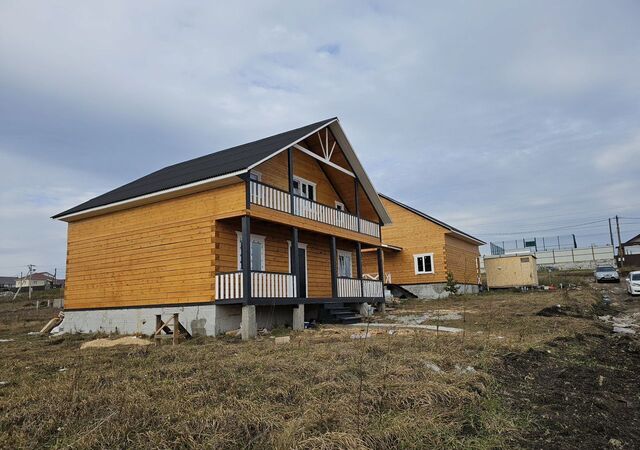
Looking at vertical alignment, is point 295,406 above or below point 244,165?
below

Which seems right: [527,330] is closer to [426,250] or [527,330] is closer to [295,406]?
[295,406]

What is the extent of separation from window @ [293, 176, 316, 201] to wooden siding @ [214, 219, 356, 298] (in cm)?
165

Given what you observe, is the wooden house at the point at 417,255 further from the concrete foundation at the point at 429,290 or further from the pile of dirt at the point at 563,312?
the pile of dirt at the point at 563,312

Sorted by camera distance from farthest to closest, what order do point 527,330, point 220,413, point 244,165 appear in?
1. point 244,165
2. point 527,330
3. point 220,413

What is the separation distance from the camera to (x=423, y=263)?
30891 millimetres

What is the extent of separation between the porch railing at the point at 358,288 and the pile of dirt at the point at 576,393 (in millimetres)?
9040

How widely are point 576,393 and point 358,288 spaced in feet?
43.2

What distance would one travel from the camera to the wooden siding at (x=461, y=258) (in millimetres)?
31188

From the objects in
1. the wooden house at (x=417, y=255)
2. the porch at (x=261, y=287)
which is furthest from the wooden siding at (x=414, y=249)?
the porch at (x=261, y=287)

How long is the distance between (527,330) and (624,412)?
711 cm

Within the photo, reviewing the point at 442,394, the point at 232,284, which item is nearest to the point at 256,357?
the point at 442,394

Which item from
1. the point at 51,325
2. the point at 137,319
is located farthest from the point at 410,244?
the point at 51,325

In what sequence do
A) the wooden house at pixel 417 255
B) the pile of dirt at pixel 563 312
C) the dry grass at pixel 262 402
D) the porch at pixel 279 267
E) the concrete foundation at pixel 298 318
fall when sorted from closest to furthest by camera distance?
the dry grass at pixel 262 402
the porch at pixel 279 267
the concrete foundation at pixel 298 318
the pile of dirt at pixel 563 312
the wooden house at pixel 417 255

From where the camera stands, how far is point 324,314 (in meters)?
17.6
